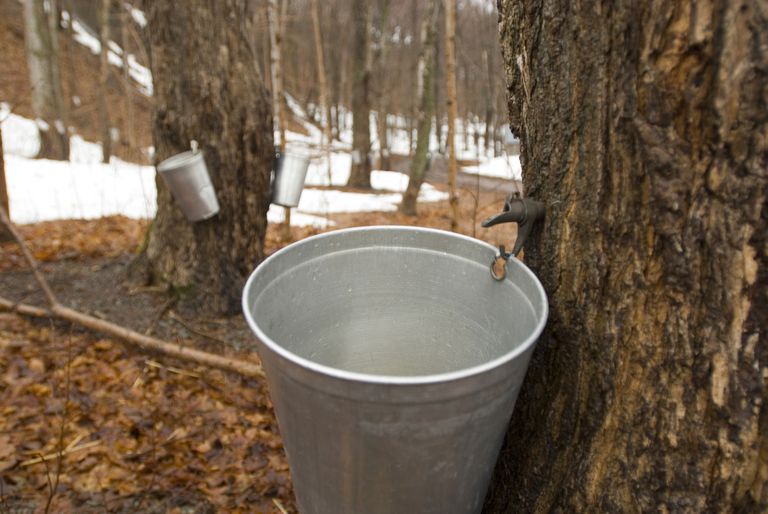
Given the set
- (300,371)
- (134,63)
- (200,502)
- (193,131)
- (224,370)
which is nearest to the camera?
(300,371)

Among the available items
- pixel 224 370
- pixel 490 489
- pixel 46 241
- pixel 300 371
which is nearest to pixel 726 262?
pixel 300 371

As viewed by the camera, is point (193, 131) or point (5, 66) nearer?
point (193, 131)

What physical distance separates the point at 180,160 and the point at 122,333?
106 cm

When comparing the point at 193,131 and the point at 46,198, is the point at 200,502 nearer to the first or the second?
the point at 193,131

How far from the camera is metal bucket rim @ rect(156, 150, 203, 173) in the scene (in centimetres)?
269

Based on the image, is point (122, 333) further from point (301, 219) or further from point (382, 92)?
point (382, 92)

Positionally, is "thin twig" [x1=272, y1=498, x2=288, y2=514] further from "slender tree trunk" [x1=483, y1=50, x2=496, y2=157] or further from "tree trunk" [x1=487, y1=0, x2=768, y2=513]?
"slender tree trunk" [x1=483, y1=50, x2=496, y2=157]

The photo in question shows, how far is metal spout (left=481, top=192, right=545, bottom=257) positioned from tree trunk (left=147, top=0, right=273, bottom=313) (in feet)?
8.13

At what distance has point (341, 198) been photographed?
28.6 feet

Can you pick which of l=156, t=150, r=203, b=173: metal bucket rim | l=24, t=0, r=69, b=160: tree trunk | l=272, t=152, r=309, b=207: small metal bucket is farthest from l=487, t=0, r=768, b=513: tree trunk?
l=24, t=0, r=69, b=160: tree trunk

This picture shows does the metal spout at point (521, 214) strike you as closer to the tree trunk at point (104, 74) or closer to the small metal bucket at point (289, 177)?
the small metal bucket at point (289, 177)

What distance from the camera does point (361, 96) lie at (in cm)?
1004

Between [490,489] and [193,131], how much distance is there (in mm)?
2714

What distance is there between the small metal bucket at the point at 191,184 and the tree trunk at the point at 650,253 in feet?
7.11
